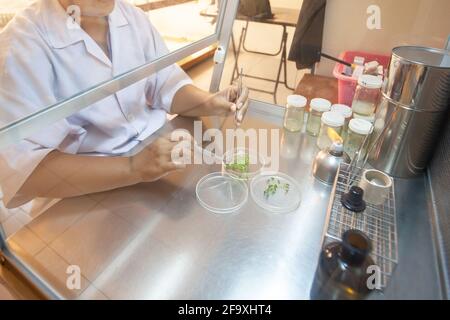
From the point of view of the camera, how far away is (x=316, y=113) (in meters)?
1.08

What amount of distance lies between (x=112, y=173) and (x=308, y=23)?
5.18ft

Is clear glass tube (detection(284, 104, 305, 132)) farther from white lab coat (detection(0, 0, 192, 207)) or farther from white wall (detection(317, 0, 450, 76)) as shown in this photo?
white wall (detection(317, 0, 450, 76))

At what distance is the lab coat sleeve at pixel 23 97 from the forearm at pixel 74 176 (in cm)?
2

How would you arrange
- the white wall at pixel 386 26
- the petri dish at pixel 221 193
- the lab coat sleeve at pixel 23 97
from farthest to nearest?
the white wall at pixel 386 26, the petri dish at pixel 221 193, the lab coat sleeve at pixel 23 97

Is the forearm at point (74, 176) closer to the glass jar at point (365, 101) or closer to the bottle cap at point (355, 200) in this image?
the bottle cap at point (355, 200)

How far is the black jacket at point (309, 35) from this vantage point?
1766mm

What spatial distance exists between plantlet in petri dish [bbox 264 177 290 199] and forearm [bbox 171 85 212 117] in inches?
19.0

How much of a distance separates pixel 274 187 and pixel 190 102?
22.9 inches

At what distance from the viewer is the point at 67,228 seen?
69cm

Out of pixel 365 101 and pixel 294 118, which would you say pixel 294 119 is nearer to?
pixel 294 118

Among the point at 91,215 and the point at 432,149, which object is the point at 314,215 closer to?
the point at 432,149

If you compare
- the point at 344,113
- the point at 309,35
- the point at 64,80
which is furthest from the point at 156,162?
the point at 309,35

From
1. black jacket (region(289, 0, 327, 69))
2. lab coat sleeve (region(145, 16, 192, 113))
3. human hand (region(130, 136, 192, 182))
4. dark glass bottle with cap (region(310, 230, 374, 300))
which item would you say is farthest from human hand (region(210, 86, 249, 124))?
black jacket (region(289, 0, 327, 69))

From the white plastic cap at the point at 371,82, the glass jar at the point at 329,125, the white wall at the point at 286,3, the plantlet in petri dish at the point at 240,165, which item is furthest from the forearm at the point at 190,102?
the white wall at the point at 286,3
